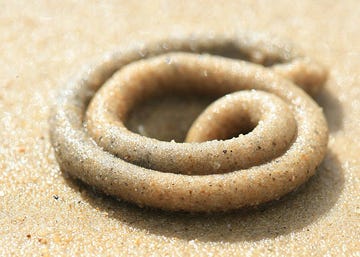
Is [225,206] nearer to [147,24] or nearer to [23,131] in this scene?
[23,131]

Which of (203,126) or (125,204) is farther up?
(203,126)

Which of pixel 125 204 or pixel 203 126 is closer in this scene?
pixel 125 204

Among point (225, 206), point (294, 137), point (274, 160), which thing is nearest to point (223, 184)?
point (225, 206)

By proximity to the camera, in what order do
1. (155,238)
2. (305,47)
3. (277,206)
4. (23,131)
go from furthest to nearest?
(305,47)
(23,131)
(277,206)
(155,238)
